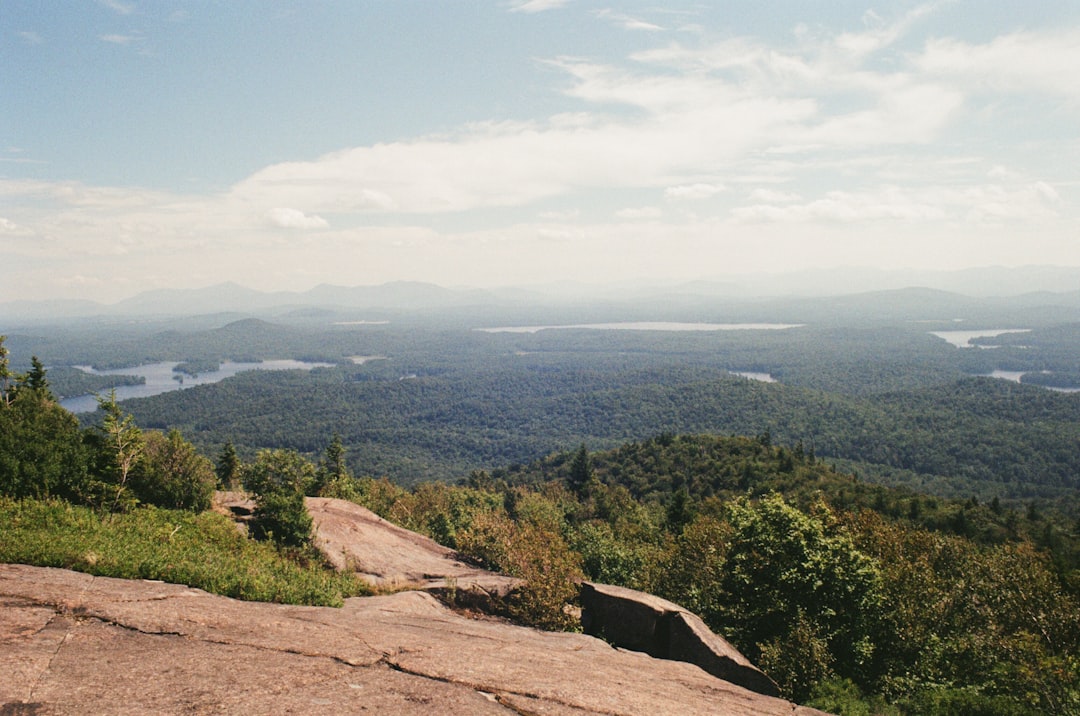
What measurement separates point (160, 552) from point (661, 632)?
1604cm

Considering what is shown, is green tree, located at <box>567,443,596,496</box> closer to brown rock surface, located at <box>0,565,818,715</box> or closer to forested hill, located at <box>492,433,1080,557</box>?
forested hill, located at <box>492,433,1080,557</box>

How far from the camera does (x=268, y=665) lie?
9938 millimetres

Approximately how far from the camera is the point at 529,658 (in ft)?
42.7

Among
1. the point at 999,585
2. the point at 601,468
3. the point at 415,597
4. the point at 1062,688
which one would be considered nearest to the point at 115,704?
the point at 415,597

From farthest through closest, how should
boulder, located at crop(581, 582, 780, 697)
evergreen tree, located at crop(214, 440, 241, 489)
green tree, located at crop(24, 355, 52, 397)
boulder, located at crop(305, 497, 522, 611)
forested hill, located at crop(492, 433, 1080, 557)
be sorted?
forested hill, located at crop(492, 433, 1080, 557)
evergreen tree, located at crop(214, 440, 241, 489)
green tree, located at crop(24, 355, 52, 397)
boulder, located at crop(305, 497, 522, 611)
boulder, located at crop(581, 582, 780, 697)

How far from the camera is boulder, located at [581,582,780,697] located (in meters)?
17.3

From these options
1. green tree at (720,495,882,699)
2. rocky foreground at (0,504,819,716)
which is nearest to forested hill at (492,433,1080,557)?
green tree at (720,495,882,699)

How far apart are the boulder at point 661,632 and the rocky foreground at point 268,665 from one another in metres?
2.96

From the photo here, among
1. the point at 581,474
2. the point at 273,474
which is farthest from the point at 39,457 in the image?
the point at 581,474

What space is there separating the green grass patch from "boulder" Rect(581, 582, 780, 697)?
8.85 m

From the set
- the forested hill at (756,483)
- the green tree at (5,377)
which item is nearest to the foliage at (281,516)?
the green tree at (5,377)

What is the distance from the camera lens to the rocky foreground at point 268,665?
8.61 m

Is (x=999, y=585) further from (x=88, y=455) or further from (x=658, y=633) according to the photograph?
(x=88, y=455)

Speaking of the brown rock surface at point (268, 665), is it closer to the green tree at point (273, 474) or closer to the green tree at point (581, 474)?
the green tree at point (273, 474)
